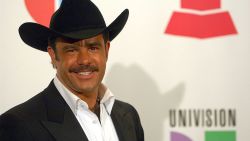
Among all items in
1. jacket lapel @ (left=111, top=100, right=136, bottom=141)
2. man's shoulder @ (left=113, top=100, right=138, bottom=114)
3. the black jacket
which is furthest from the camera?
man's shoulder @ (left=113, top=100, right=138, bottom=114)

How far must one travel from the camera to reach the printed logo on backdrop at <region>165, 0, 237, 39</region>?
1855 millimetres

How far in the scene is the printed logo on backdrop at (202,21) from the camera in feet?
6.09

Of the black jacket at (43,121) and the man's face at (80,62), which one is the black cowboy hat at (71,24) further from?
the black jacket at (43,121)

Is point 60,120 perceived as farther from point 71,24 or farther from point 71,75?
point 71,24

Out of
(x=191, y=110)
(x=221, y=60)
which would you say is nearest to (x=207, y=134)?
(x=191, y=110)

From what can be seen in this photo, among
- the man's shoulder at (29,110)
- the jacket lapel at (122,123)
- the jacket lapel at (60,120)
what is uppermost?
the man's shoulder at (29,110)

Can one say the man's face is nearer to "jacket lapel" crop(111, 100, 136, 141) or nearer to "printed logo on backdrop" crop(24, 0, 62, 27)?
"jacket lapel" crop(111, 100, 136, 141)

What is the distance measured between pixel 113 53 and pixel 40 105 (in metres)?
0.61

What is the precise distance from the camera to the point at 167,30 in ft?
6.09

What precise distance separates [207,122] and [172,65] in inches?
11.1

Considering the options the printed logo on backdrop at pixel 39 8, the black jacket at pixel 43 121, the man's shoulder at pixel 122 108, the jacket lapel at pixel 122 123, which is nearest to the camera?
the black jacket at pixel 43 121

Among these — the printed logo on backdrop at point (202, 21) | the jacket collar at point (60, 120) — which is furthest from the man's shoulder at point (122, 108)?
the printed logo on backdrop at point (202, 21)

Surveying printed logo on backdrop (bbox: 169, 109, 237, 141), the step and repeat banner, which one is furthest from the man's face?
printed logo on backdrop (bbox: 169, 109, 237, 141)

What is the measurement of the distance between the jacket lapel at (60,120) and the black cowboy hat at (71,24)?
170mm
